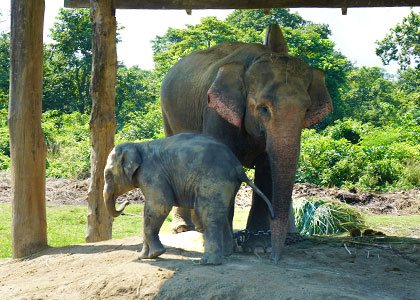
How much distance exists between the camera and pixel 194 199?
5434mm

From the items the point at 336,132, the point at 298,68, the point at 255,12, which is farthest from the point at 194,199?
the point at 255,12

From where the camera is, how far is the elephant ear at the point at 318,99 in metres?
5.76

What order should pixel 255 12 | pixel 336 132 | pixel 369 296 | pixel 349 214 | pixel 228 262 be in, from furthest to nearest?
1. pixel 255 12
2. pixel 336 132
3. pixel 349 214
4. pixel 228 262
5. pixel 369 296

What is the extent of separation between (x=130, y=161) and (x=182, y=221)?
2474 millimetres

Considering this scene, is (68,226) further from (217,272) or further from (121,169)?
(217,272)

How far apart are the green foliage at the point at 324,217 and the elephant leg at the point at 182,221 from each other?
6.89 ft

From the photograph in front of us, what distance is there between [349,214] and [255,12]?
34.2 meters

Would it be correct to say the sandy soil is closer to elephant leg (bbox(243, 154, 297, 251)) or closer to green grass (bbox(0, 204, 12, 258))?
elephant leg (bbox(243, 154, 297, 251))

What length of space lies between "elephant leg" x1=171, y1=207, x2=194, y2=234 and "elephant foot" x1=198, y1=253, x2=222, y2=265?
2.59 meters

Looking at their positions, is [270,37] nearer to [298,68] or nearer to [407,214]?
[298,68]

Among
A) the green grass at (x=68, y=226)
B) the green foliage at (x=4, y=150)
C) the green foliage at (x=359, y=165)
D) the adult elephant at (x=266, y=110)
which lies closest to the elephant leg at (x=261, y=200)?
the adult elephant at (x=266, y=110)

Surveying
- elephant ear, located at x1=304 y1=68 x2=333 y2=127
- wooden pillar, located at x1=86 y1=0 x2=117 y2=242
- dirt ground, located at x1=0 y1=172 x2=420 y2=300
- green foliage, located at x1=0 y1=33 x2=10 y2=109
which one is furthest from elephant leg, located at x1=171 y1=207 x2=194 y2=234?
green foliage, located at x1=0 y1=33 x2=10 y2=109

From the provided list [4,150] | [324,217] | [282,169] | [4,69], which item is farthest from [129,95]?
[282,169]

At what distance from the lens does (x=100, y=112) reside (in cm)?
759
